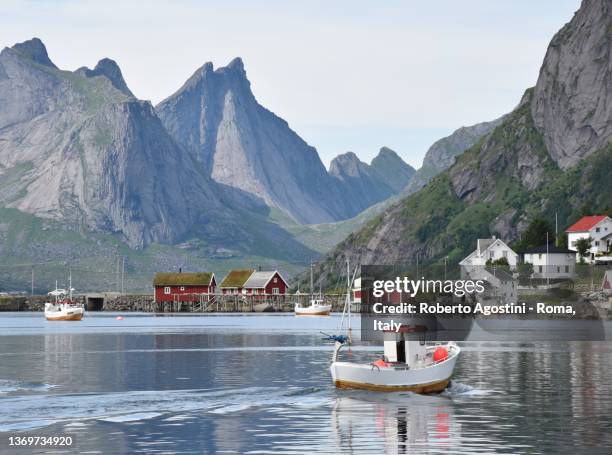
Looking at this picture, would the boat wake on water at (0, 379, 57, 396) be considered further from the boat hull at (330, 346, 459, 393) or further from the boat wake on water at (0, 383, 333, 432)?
the boat hull at (330, 346, 459, 393)

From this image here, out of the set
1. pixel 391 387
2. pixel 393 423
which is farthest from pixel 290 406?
pixel 393 423

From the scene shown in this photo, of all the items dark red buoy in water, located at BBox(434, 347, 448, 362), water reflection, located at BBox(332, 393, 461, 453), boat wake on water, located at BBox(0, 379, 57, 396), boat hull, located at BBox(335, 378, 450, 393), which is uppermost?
dark red buoy in water, located at BBox(434, 347, 448, 362)

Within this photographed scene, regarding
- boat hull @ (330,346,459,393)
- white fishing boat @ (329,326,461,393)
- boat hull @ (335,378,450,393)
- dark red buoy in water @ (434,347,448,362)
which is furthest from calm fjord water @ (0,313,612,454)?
dark red buoy in water @ (434,347,448,362)

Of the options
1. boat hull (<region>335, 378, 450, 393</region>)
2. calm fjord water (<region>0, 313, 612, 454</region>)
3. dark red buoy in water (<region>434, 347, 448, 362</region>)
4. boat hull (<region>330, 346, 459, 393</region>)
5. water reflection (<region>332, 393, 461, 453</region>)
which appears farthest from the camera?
dark red buoy in water (<region>434, 347, 448, 362</region>)

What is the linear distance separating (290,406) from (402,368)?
341 inches

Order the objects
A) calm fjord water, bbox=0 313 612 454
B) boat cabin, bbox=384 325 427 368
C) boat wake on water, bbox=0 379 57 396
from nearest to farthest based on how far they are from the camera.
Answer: calm fjord water, bbox=0 313 612 454, boat cabin, bbox=384 325 427 368, boat wake on water, bbox=0 379 57 396

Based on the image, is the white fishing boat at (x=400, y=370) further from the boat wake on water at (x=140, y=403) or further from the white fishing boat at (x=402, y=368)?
the boat wake on water at (x=140, y=403)

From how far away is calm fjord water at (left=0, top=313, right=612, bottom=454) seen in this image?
174 ft

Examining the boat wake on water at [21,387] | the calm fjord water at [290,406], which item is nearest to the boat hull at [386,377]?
the calm fjord water at [290,406]

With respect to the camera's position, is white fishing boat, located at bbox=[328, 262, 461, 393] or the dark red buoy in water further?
the dark red buoy in water

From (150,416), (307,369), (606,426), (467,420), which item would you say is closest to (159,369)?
(307,369)

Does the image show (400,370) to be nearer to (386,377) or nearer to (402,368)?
(402,368)

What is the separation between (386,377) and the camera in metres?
72.4

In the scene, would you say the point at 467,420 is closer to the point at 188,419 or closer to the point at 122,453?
the point at 188,419
